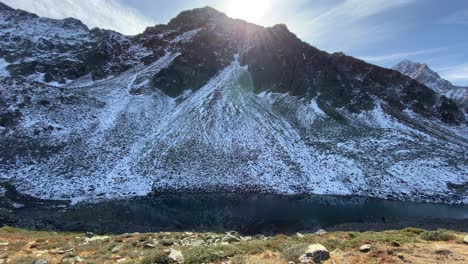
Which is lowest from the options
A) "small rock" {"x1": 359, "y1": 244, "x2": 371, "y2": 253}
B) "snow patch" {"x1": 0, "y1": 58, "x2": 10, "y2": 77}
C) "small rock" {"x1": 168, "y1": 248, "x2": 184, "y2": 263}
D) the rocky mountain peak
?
"small rock" {"x1": 168, "y1": 248, "x2": 184, "y2": 263}

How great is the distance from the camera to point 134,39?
106812 mm

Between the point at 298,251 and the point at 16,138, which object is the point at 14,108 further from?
the point at 298,251

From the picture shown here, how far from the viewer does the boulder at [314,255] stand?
12.4m

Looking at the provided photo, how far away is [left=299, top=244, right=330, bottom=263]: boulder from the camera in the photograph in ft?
Answer: 40.6

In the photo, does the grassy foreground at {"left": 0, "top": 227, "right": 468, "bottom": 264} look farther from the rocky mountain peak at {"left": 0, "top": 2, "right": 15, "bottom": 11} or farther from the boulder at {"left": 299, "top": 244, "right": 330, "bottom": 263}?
the rocky mountain peak at {"left": 0, "top": 2, "right": 15, "bottom": 11}

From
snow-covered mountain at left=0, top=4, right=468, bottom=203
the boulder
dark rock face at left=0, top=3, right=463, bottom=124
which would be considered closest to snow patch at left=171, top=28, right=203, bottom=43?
dark rock face at left=0, top=3, right=463, bottom=124

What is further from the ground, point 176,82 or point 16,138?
point 176,82

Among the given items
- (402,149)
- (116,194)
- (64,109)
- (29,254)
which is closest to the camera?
(29,254)

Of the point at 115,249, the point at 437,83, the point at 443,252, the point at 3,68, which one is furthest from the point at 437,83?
the point at 3,68

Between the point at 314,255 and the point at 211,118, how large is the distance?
177 feet

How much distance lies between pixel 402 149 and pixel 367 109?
20987 millimetres

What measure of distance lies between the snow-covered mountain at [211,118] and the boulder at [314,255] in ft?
106

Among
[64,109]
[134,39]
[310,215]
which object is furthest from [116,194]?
[134,39]

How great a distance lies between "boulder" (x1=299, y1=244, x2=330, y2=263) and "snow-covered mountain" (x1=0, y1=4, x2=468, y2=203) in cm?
3237
